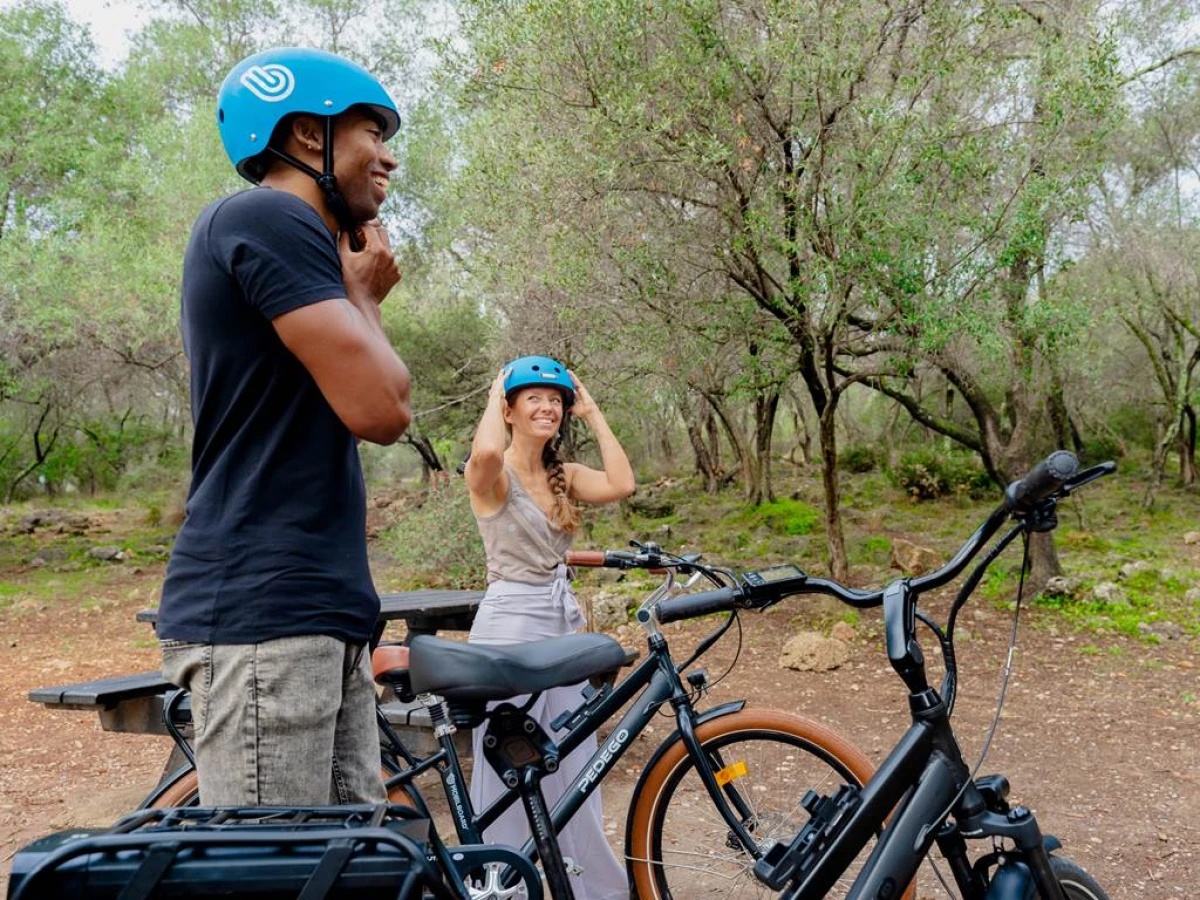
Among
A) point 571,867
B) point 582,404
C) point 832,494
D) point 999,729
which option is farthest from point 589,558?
point 832,494

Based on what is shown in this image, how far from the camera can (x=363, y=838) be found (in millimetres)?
1258

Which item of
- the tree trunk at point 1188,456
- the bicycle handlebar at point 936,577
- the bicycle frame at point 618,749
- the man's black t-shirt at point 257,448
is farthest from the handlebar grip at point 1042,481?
the tree trunk at point 1188,456

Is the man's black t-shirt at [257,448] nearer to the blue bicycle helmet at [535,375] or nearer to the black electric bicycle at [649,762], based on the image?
the black electric bicycle at [649,762]

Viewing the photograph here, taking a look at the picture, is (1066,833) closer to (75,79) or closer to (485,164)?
(485,164)

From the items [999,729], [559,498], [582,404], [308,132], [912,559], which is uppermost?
[308,132]

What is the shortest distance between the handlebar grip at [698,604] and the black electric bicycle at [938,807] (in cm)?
22

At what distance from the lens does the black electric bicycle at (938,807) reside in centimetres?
173

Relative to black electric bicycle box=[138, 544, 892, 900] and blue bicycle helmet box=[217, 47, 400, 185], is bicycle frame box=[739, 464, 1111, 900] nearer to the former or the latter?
black electric bicycle box=[138, 544, 892, 900]

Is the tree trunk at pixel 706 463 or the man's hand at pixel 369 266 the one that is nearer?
the man's hand at pixel 369 266

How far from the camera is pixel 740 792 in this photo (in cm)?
259

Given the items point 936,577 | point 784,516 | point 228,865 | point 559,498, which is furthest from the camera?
point 784,516

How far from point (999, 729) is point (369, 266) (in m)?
5.12

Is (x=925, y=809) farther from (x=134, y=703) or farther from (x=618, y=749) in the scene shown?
(x=134, y=703)

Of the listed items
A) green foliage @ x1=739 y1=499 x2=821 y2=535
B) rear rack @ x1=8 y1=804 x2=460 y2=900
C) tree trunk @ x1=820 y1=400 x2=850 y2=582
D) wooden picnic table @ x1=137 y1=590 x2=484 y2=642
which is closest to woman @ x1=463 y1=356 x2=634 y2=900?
wooden picnic table @ x1=137 y1=590 x2=484 y2=642
